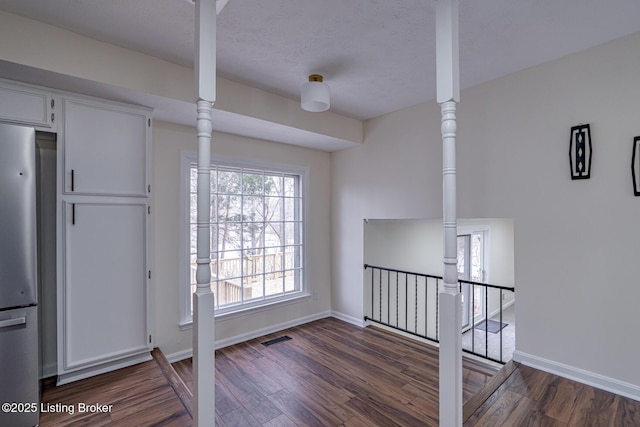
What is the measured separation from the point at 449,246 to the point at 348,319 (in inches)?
116

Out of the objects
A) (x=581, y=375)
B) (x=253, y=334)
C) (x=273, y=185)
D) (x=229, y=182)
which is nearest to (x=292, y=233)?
(x=273, y=185)

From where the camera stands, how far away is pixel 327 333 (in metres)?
3.74

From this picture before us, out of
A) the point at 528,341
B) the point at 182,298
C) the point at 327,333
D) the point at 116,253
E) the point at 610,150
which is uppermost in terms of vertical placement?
the point at 610,150

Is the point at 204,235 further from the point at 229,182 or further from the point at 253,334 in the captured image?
the point at 253,334

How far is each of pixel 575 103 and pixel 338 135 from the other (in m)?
2.19

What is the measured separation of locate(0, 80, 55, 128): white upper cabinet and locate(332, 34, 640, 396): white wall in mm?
3278

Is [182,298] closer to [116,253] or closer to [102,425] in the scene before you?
[116,253]

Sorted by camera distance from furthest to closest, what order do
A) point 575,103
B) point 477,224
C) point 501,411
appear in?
point 477,224 < point 575,103 < point 501,411

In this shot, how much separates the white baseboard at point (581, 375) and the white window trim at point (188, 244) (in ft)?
8.09

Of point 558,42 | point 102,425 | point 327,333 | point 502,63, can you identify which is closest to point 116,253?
point 102,425

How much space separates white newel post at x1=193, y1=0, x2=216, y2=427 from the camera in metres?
1.52

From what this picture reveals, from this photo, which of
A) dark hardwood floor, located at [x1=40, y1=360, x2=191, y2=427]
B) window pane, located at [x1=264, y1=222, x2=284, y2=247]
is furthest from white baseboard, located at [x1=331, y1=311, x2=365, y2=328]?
dark hardwood floor, located at [x1=40, y1=360, x2=191, y2=427]

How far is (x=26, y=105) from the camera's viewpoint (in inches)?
84.0

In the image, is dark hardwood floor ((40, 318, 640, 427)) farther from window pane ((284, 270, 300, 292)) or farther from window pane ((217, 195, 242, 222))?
window pane ((217, 195, 242, 222))
